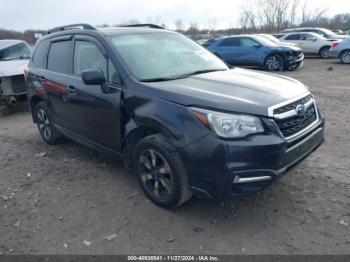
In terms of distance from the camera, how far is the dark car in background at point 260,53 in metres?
15.1

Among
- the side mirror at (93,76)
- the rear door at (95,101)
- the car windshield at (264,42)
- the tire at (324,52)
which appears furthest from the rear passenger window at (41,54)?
the tire at (324,52)

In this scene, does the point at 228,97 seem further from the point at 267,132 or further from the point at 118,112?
the point at 118,112

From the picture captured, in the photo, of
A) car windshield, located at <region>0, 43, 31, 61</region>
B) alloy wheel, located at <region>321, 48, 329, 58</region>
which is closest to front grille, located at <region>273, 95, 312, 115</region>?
car windshield, located at <region>0, 43, 31, 61</region>

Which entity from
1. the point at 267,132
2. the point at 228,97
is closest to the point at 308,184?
the point at 267,132

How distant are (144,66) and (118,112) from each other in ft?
1.93

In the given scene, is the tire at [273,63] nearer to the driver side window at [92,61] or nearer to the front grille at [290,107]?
the driver side window at [92,61]

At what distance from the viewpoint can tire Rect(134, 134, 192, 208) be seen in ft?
11.0

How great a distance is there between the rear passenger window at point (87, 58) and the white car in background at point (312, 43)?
1853 cm

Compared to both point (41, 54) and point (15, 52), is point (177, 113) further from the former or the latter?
point (15, 52)

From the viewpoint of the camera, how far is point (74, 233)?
3.42m

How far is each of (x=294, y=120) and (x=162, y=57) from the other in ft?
5.61

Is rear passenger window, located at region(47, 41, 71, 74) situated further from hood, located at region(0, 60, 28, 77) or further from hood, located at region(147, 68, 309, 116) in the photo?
hood, located at region(0, 60, 28, 77)

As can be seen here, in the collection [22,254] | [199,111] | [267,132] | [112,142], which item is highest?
[199,111]

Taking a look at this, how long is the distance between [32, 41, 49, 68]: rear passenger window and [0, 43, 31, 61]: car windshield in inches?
174
